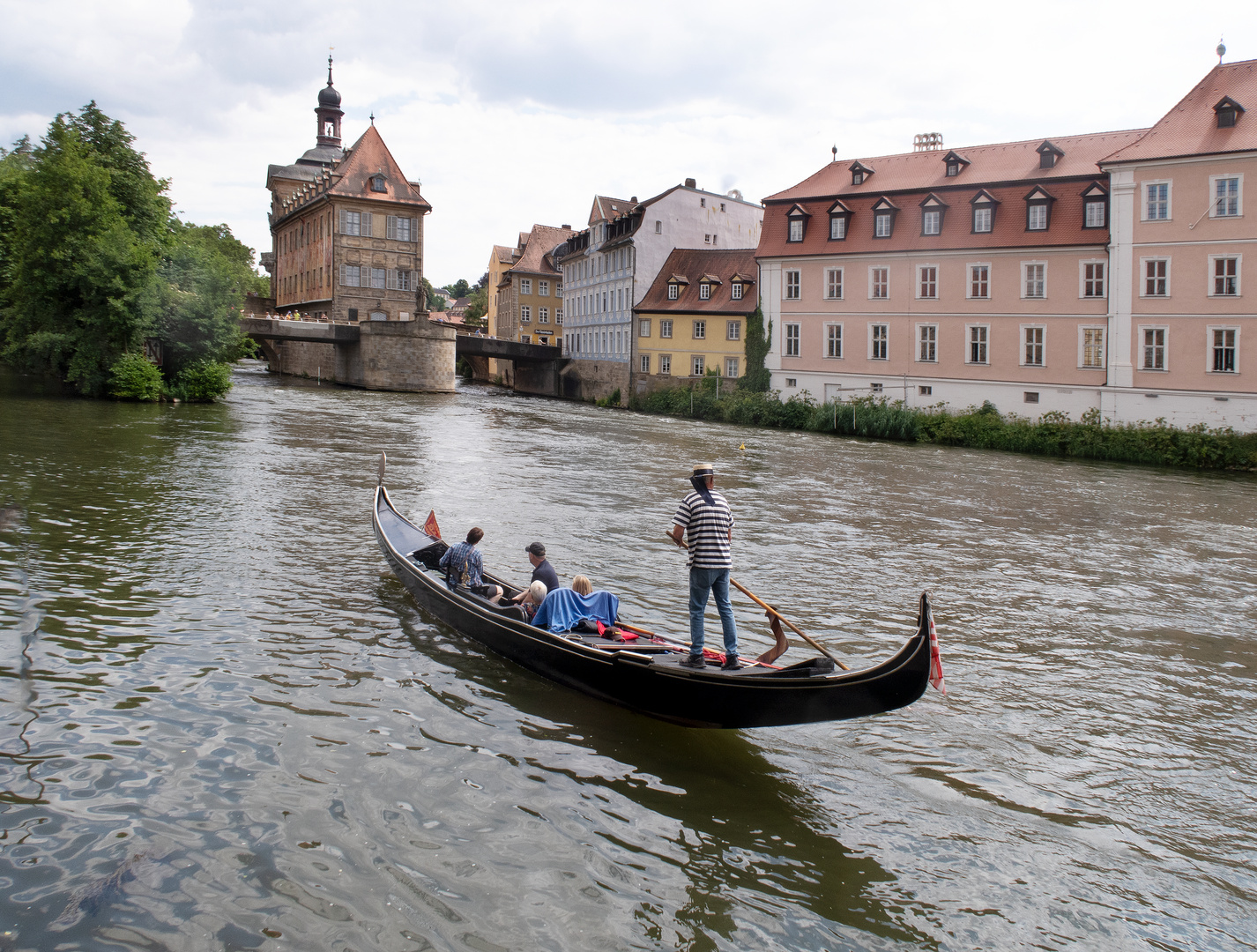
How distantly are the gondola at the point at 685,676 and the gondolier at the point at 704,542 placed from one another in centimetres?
41

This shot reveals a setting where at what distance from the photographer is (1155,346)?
115 feet

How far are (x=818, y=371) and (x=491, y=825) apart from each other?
4112 cm

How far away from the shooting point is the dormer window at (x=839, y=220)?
148 feet

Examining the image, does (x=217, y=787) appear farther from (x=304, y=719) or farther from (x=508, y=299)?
(x=508, y=299)

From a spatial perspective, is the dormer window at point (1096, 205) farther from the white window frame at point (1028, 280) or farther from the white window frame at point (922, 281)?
the white window frame at point (922, 281)

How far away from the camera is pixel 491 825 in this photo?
684 cm

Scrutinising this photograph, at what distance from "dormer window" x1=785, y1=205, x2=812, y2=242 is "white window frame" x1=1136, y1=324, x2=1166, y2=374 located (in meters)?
16.5

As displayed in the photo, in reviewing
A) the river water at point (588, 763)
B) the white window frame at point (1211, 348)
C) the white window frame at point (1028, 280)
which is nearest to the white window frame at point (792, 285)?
the white window frame at point (1028, 280)

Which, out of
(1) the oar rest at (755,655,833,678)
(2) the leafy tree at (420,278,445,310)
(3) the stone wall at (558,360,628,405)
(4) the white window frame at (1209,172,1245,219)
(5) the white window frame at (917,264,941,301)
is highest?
(2) the leafy tree at (420,278,445,310)

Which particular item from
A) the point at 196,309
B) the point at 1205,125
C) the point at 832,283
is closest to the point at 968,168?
the point at 832,283

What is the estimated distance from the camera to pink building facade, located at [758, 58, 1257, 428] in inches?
1331

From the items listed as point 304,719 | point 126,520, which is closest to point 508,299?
point 126,520

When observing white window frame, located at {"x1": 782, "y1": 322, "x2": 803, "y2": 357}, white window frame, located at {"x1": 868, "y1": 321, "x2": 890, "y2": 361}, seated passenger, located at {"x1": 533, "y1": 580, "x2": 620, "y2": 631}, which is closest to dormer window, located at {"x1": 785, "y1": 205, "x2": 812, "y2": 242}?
white window frame, located at {"x1": 782, "y1": 322, "x2": 803, "y2": 357}

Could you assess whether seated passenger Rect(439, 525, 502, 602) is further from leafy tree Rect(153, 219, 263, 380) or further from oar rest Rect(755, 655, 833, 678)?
leafy tree Rect(153, 219, 263, 380)
